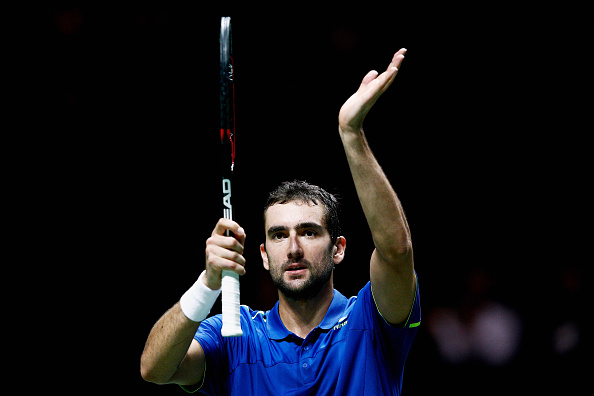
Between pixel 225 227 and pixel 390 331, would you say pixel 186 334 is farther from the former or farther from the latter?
pixel 390 331

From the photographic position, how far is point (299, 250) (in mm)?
3025

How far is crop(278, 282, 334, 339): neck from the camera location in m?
3.14

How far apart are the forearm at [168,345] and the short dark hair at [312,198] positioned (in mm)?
791

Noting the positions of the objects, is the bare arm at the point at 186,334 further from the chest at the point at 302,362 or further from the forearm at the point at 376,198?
the forearm at the point at 376,198

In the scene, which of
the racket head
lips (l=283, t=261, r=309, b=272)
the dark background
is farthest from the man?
the dark background

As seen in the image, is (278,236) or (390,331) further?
(278,236)

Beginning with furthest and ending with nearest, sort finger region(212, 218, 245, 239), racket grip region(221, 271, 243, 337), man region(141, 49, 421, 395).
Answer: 1. man region(141, 49, 421, 395)
2. finger region(212, 218, 245, 239)
3. racket grip region(221, 271, 243, 337)

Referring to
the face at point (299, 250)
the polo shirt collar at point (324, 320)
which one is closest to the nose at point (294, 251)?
the face at point (299, 250)

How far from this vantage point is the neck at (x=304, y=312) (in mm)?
3137

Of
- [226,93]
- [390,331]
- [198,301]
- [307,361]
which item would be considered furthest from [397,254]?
[226,93]

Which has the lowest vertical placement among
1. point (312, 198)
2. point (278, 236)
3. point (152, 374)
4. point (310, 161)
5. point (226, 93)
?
point (152, 374)

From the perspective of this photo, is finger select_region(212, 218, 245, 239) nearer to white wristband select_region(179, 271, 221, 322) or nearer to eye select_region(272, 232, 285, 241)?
white wristband select_region(179, 271, 221, 322)

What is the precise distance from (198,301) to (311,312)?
0.70m

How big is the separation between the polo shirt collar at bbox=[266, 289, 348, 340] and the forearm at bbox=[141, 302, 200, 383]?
0.50 m
